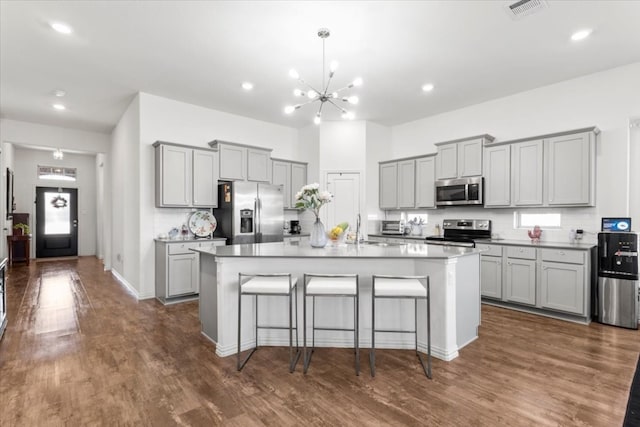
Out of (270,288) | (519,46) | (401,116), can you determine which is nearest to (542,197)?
(519,46)

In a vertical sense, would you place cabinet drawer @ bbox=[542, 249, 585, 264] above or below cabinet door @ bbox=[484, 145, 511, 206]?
below

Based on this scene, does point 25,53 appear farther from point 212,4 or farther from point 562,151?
point 562,151

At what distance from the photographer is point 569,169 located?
166 inches

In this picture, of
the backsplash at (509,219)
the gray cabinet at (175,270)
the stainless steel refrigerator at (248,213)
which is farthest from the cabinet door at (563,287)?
the gray cabinet at (175,270)

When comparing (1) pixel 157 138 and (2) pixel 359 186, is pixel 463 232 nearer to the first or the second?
(2) pixel 359 186

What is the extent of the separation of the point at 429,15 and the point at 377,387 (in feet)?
10.8

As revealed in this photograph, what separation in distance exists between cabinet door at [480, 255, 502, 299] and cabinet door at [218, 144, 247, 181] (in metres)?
4.11

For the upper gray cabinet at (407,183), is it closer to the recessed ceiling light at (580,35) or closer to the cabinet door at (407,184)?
the cabinet door at (407,184)

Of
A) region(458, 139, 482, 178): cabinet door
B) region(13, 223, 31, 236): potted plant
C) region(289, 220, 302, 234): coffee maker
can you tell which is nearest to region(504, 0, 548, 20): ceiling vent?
region(458, 139, 482, 178): cabinet door

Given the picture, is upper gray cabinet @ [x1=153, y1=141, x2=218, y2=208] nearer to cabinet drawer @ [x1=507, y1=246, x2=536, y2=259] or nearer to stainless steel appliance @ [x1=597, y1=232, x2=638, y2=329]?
cabinet drawer @ [x1=507, y1=246, x2=536, y2=259]

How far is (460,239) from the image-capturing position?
5000 millimetres

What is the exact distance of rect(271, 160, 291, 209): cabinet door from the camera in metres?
6.29

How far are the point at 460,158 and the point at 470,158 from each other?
16 cm

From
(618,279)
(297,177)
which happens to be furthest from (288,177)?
(618,279)
